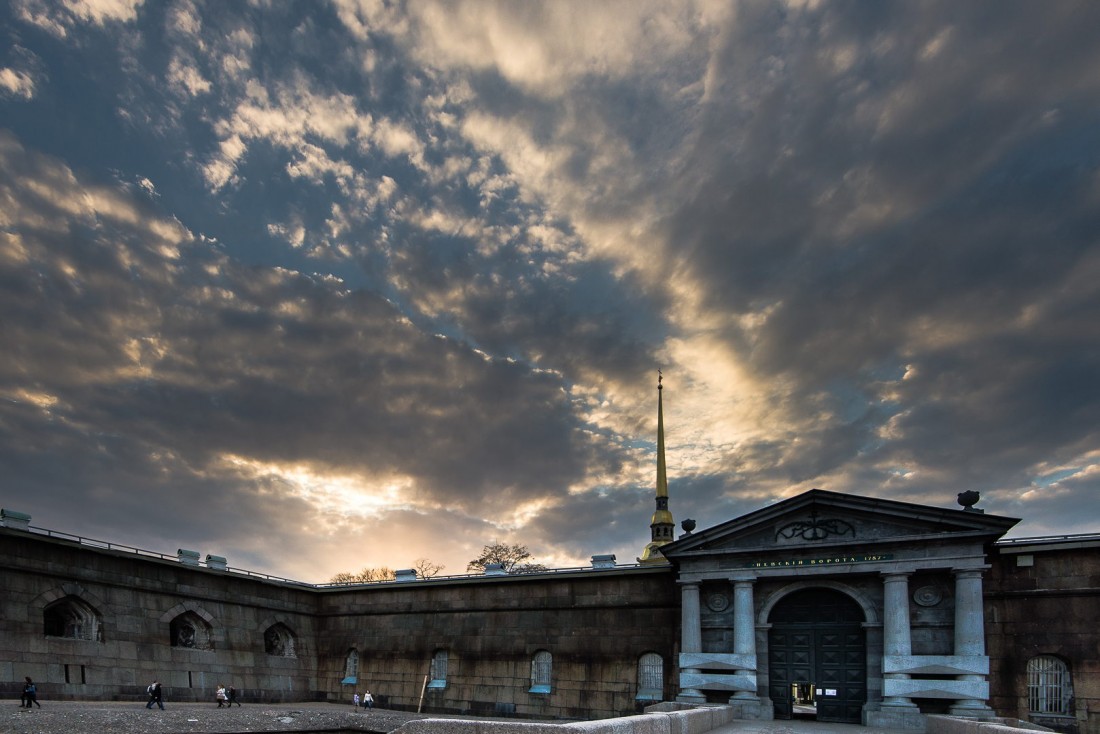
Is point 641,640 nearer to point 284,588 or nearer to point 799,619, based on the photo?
point 799,619

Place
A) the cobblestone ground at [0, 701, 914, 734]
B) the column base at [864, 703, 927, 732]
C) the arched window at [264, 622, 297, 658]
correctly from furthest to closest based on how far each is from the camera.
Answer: the arched window at [264, 622, 297, 658] < the column base at [864, 703, 927, 732] < the cobblestone ground at [0, 701, 914, 734]

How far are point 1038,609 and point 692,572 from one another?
11.6 metres

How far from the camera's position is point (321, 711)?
32.4 meters

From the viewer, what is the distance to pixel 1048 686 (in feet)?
80.1

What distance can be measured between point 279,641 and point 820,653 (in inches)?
1054

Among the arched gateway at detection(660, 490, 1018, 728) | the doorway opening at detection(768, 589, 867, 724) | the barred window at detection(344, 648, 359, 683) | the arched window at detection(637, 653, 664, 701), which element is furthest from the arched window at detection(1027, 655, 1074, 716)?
the barred window at detection(344, 648, 359, 683)

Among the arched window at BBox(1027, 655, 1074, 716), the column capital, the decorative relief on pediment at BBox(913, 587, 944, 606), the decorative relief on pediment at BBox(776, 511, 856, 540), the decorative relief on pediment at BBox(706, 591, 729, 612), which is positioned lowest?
the arched window at BBox(1027, 655, 1074, 716)

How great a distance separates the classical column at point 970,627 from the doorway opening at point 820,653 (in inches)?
127

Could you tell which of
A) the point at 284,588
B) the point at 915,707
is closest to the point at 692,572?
the point at 915,707

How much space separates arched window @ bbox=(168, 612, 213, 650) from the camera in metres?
33.3

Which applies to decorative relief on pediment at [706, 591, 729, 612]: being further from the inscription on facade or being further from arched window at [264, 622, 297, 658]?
arched window at [264, 622, 297, 658]

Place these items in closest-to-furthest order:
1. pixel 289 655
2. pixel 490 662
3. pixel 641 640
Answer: pixel 641 640 → pixel 490 662 → pixel 289 655

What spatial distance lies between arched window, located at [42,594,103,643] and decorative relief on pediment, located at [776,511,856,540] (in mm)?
27219

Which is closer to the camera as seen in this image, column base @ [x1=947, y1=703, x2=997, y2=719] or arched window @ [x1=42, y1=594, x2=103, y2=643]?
column base @ [x1=947, y1=703, x2=997, y2=719]
